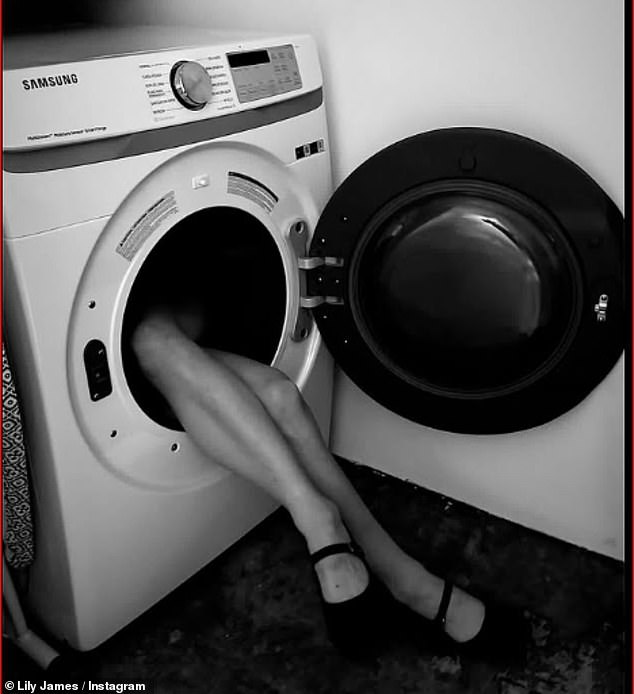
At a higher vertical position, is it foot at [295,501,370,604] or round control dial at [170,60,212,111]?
round control dial at [170,60,212,111]

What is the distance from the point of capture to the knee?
1.32m

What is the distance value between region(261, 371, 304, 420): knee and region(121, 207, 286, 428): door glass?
0.48 feet

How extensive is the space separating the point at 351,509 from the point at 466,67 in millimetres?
721

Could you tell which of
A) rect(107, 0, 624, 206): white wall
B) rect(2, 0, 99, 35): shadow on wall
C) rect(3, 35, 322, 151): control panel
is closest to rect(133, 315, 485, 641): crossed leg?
rect(3, 35, 322, 151): control panel

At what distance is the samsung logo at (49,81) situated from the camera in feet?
3.22

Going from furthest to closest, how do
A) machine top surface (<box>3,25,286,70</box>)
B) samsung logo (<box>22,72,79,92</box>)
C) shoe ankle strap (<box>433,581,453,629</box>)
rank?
shoe ankle strap (<box>433,581,453,629</box>) < machine top surface (<box>3,25,286,70</box>) < samsung logo (<box>22,72,79,92</box>)

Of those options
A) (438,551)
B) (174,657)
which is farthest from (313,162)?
(174,657)

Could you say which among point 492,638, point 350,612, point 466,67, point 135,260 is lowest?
point 492,638

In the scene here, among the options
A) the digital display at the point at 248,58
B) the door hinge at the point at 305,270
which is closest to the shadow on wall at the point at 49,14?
the digital display at the point at 248,58

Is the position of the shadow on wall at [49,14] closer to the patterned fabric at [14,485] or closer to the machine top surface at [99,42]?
the machine top surface at [99,42]

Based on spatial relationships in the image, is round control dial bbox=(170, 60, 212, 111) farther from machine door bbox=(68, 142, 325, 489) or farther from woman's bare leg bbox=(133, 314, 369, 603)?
woman's bare leg bbox=(133, 314, 369, 603)

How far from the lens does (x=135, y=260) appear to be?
1153mm

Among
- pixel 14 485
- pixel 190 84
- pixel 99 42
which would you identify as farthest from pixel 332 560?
pixel 99 42

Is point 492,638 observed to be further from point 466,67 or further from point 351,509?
point 466,67
